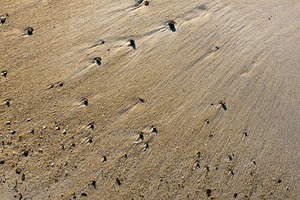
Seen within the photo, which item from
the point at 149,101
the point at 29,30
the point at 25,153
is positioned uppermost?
the point at 29,30

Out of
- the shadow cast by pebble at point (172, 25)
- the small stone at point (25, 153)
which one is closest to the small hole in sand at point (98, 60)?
the shadow cast by pebble at point (172, 25)

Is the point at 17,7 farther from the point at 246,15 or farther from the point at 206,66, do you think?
the point at 246,15

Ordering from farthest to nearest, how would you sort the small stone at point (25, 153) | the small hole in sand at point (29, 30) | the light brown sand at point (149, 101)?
the small hole in sand at point (29, 30), the light brown sand at point (149, 101), the small stone at point (25, 153)

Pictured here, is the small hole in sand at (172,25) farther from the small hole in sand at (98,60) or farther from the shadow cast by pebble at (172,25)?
the small hole in sand at (98,60)

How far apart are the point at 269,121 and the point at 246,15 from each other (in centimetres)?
250

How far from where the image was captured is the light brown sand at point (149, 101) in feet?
24.2

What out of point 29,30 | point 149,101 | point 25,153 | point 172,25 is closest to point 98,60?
point 149,101

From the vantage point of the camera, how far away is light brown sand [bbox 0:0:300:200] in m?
7.38

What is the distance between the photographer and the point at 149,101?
7.85 meters

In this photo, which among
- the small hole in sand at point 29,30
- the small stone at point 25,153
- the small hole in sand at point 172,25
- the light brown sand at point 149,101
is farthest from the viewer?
the small hole in sand at point 172,25

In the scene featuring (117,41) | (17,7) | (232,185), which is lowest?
(232,185)

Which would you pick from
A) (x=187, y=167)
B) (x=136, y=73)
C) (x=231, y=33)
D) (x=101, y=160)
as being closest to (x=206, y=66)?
(x=231, y=33)

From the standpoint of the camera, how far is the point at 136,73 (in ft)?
26.0

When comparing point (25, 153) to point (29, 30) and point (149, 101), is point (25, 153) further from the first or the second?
point (149, 101)
